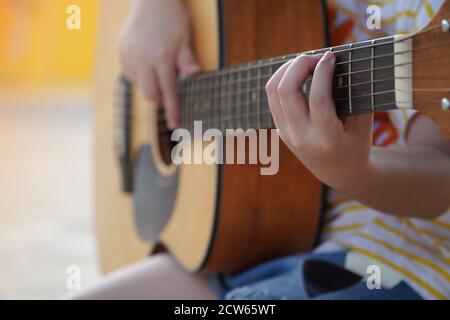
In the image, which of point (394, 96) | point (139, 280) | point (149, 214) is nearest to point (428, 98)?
point (394, 96)

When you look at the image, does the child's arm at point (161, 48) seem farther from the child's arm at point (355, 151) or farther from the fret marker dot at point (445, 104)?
the fret marker dot at point (445, 104)

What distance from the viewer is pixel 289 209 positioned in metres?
0.84

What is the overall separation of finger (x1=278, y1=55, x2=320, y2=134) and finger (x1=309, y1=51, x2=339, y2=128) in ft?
0.05

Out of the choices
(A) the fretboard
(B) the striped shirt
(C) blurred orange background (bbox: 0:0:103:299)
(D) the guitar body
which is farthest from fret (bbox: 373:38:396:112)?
(C) blurred orange background (bbox: 0:0:103:299)

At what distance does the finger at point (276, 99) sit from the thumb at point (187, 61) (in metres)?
0.28

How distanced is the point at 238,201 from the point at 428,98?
0.35 meters

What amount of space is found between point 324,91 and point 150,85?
0.42 metres

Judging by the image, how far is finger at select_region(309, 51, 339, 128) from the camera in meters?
0.55

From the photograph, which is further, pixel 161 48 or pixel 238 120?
pixel 161 48

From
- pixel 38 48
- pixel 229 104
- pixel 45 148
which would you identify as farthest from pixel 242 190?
pixel 38 48

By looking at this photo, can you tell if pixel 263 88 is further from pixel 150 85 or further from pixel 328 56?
pixel 150 85

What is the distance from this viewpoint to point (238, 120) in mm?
732

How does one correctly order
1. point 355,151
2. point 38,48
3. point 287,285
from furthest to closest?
point 38,48
point 287,285
point 355,151

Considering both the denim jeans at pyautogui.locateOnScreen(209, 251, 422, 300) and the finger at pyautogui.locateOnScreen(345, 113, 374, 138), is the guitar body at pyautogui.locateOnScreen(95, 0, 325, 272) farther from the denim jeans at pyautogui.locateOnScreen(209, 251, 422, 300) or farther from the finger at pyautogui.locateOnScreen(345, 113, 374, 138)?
the finger at pyautogui.locateOnScreen(345, 113, 374, 138)
